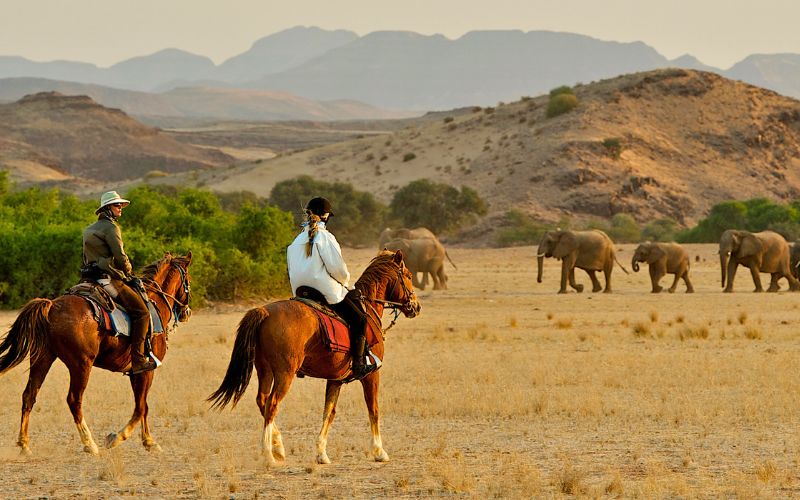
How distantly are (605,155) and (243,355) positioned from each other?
296ft

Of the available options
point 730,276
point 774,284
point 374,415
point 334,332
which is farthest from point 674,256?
point 334,332

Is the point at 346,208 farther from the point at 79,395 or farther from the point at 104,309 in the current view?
the point at 79,395

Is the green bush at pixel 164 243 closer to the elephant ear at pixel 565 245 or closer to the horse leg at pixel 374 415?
the elephant ear at pixel 565 245

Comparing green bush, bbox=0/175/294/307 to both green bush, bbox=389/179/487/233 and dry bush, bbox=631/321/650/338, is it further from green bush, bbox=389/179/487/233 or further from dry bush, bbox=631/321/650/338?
green bush, bbox=389/179/487/233

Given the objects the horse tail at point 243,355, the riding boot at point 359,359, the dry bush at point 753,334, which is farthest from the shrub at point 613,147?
the horse tail at point 243,355

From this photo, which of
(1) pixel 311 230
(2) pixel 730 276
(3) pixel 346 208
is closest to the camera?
(1) pixel 311 230

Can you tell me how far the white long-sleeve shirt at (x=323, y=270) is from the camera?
1229 centimetres

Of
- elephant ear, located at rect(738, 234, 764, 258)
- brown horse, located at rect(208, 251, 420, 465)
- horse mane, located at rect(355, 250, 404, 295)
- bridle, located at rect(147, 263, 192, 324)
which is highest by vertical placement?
elephant ear, located at rect(738, 234, 764, 258)

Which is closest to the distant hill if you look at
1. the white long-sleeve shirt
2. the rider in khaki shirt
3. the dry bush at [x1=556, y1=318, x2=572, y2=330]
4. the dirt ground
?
the dry bush at [x1=556, y1=318, x2=572, y2=330]

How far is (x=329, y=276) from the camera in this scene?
40.6 ft

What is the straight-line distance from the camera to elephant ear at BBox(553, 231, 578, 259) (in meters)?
40.6

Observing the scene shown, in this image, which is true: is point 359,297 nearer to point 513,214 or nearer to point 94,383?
point 94,383

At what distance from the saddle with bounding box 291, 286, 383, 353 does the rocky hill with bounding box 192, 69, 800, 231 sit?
72.4 m

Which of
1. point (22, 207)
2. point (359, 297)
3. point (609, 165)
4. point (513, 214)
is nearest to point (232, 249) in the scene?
point (22, 207)
